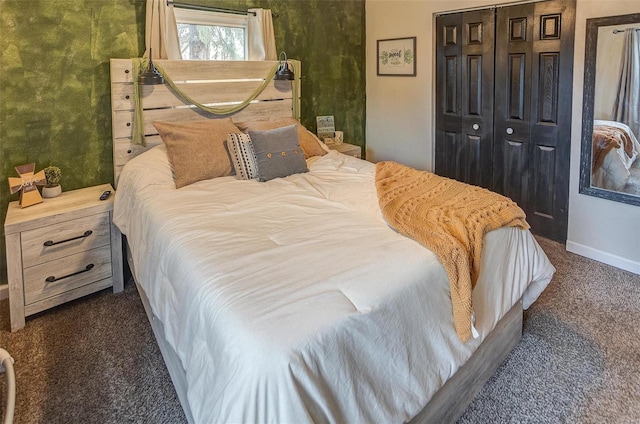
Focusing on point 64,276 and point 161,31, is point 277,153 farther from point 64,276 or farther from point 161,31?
point 64,276

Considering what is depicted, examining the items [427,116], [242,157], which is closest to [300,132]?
[242,157]

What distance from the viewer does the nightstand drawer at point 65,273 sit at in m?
2.51

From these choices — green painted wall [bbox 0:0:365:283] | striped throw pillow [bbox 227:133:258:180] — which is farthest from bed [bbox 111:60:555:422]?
green painted wall [bbox 0:0:365:283]

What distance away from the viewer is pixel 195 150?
9.06 feet

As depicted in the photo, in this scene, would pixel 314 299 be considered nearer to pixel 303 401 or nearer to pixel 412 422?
pixel 303 401

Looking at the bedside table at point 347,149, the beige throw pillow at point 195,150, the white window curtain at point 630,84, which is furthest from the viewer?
the bedside table at point 347,149

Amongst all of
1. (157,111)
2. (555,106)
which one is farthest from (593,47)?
(157,111)

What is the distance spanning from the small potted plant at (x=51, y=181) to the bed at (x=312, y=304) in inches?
23.7

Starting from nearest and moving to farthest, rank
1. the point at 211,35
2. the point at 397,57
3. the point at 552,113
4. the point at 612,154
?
the point at 612,154
the point at 552,113
the point at 211,35
the point at 397,57

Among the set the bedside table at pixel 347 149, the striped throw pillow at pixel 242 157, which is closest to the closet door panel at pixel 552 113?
the bedside table at pixel 347 149

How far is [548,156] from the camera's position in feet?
11.4

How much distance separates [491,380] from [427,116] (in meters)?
2.77

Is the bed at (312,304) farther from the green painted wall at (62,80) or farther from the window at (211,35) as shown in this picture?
the window at (211,35)

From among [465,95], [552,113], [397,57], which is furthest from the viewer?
[397,57]
